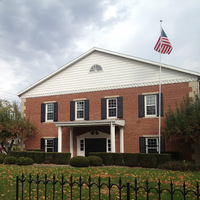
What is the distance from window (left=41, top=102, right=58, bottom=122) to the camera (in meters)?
24.5

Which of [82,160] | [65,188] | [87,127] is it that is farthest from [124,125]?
[65,188]

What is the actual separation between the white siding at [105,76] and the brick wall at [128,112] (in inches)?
19.2

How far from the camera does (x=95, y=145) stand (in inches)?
884

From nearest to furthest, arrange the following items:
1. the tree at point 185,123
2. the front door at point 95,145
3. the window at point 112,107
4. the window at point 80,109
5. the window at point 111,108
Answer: the tree at point 185,123 < the window at point 111,108 < the window at point 112,107 < the front door at point 95,145 < the window at point 80,109

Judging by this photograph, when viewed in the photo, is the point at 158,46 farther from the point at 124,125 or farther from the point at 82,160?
the point at 82,160

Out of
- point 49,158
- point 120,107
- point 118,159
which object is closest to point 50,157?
point 49,158

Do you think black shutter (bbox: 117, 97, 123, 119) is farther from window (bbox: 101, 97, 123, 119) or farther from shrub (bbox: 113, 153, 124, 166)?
shrub (bbox: 113, 153, 124, 166)

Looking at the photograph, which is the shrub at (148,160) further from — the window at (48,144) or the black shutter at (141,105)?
the window at (48,144)

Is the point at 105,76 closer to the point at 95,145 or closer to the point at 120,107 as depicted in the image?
the point at 120,107

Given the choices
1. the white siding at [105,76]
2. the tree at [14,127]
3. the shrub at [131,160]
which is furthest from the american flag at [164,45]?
the tree at [14,127]

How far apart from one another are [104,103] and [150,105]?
3.96m

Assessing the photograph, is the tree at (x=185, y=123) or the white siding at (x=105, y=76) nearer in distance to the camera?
the tree at (x=185, y=123)

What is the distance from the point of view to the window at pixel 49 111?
80.4 ft

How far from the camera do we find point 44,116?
25.0m
